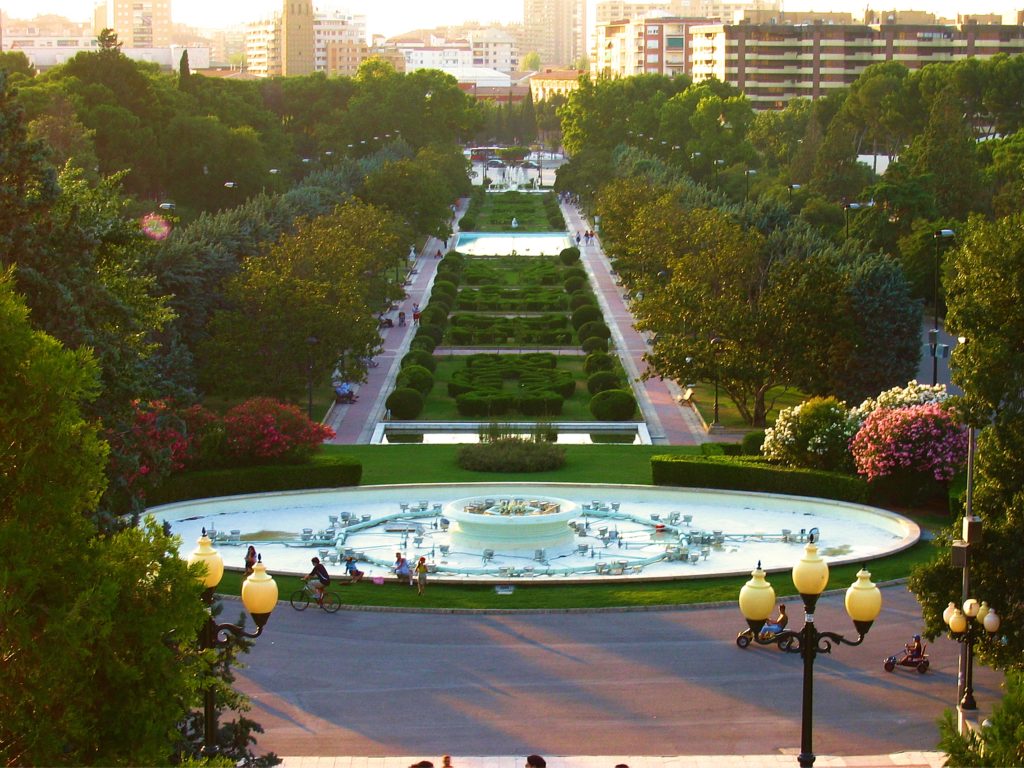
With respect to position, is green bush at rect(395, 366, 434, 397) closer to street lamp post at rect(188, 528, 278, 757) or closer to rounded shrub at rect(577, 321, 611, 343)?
rounded shrub at rect(577, 321, 611, 343)

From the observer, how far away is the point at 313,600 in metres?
26.1

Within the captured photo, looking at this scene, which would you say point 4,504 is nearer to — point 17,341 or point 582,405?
point 17,341

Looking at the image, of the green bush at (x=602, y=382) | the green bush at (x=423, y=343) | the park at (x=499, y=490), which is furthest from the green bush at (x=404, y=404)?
the green bush at (x=423, y=343)

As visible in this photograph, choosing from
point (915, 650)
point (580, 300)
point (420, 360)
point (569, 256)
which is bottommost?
point (569, 256)

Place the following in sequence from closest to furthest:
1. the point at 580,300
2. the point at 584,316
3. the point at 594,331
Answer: the point at 594,331
the point at 584,316
the point at 580,300

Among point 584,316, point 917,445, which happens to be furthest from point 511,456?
point 584,316

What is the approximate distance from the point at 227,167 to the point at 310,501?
54.3 metres

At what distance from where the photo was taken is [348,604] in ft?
86.1

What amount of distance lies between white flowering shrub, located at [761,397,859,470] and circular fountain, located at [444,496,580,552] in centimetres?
596

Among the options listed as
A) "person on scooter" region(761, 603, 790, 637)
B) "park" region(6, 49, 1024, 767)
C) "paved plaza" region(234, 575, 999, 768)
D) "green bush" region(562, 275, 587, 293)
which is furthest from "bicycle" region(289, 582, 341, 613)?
"green bush" region(562, 275, 587, 293)

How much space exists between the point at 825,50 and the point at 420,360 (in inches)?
4753

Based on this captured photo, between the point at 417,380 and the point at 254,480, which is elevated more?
the point at 254,480

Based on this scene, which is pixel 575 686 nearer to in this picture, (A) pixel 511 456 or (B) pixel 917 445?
(B) pixel 917 445

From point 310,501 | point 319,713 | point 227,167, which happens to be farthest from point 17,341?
point 227,167
